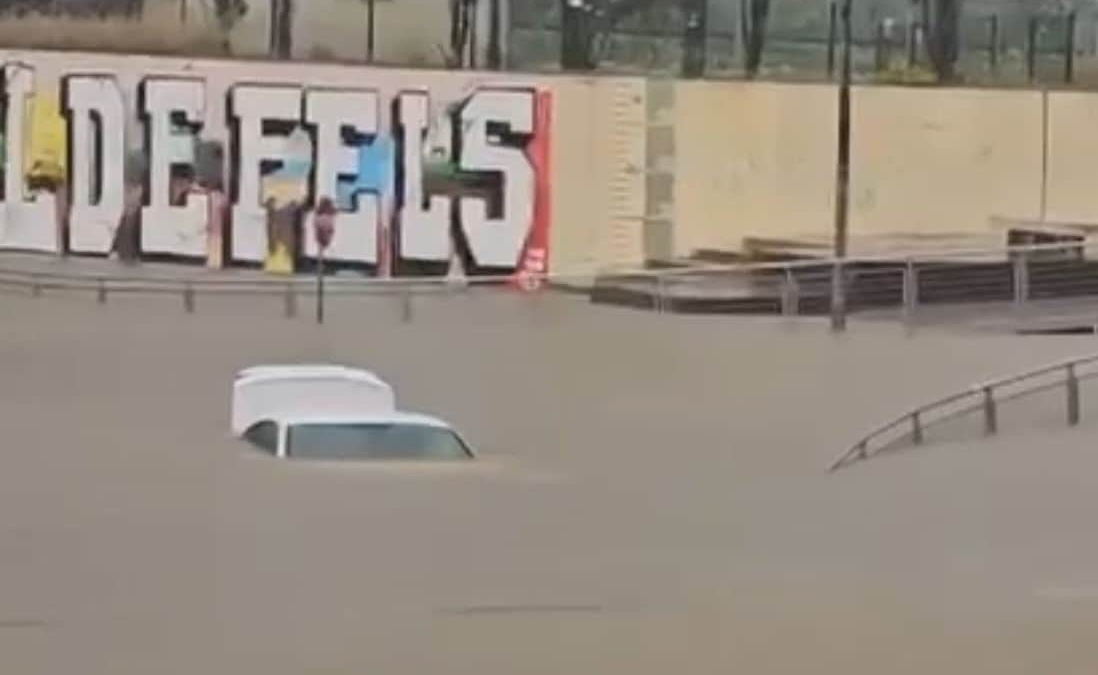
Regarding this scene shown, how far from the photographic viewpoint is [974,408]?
2434 cm

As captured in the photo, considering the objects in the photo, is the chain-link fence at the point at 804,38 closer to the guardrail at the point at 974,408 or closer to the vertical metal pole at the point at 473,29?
the vertical metal pole at the point at 473,29

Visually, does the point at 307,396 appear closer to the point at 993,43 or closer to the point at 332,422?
the point at 332,422

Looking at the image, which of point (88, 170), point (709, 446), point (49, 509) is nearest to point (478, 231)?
point (88, 170)

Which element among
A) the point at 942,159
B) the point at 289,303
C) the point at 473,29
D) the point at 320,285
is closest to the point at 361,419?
the point at 289,303

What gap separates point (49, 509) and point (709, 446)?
7.21 meters

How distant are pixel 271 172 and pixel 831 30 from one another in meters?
10.9

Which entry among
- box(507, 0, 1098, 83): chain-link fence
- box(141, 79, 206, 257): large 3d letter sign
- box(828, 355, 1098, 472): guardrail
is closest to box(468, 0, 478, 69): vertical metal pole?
box(507, 0, 1098, 83): chain-link fence

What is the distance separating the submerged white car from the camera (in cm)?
2128

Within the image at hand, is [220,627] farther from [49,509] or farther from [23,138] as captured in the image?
[23,138]

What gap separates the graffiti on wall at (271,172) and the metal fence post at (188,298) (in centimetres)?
431

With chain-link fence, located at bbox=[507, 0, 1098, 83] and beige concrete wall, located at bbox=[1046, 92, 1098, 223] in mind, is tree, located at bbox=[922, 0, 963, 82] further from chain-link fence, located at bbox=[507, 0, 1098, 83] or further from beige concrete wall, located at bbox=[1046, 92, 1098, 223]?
beige concrete wall, located at bbox=[1046, 92, 1098, 223]

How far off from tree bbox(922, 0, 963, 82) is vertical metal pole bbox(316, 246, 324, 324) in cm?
1172

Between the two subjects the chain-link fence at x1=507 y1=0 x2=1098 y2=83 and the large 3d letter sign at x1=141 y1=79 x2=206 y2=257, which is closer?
the large 3d letter sign at x1=141 y1=79 x2=206 y2=257

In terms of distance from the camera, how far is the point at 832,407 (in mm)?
26375
